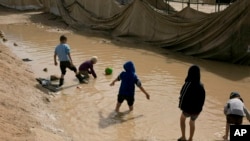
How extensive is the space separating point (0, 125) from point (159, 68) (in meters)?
7.56

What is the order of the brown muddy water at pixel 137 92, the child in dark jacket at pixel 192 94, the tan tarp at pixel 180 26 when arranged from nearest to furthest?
the child in dark jacket at pixel 192 94, the brown muddy water at pixel 137 92, the tan tarp at pixel 180 26

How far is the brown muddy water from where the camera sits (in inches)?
305

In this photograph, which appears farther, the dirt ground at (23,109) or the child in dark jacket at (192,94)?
the child in dark jacket at (192,94)

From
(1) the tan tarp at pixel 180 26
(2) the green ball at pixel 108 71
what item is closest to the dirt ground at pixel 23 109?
(2) the green ball at pixel 108 71

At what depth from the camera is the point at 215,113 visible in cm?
880

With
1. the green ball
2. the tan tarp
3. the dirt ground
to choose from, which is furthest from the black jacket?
the tan tarp

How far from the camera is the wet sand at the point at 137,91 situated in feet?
25.5

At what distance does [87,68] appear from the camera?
11.1 metres

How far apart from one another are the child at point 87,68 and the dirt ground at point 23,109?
143cm

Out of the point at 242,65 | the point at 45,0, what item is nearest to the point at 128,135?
the point at 242,65

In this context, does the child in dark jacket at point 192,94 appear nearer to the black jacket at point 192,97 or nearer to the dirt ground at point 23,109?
the black jacket at point 192,97

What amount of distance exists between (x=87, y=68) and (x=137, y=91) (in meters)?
1.83

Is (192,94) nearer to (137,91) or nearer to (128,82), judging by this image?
(128,82)

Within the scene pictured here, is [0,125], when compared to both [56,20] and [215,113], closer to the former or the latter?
[215,113]
